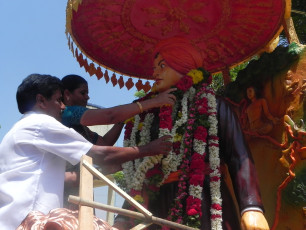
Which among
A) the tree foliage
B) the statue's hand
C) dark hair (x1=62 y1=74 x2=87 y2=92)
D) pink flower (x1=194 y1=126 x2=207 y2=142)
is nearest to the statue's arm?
the statue's hand

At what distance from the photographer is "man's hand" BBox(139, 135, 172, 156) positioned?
9.94ft

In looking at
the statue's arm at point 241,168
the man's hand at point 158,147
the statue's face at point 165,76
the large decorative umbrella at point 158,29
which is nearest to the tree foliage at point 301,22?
the large decorative umbrella at point 158,29

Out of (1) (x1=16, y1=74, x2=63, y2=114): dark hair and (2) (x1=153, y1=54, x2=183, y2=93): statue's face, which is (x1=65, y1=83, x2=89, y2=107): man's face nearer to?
(2) (x1=153, y1=54, x2=183, y2=93): statue's face

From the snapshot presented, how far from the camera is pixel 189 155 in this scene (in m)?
3.16

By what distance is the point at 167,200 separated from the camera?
10.8 feet

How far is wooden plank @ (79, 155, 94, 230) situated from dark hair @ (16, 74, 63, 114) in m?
0.66

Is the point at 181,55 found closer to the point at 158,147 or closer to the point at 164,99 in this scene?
the point at 164,99

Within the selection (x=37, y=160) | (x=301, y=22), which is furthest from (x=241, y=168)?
(x=301, y=22)

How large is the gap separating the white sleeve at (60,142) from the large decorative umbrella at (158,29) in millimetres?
1237

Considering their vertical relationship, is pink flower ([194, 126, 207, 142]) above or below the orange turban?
below

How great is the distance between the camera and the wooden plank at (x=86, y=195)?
210 cm

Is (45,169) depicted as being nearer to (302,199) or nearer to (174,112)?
(174,112)

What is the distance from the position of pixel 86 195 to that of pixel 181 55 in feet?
5.31

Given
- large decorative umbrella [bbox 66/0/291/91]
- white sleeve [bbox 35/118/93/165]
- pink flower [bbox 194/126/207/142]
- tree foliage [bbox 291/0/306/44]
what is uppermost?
tree foliage [bbox 291/0/306/44]
